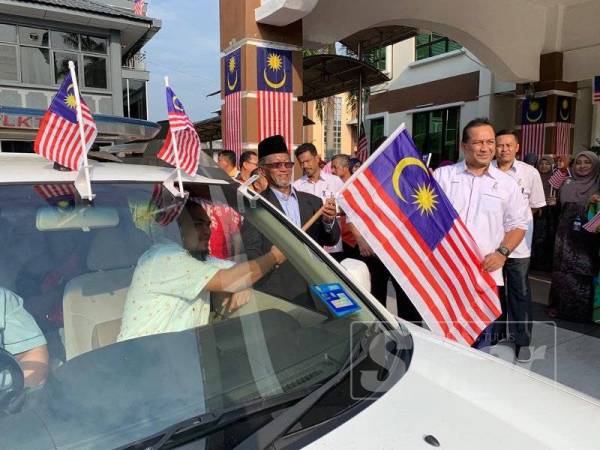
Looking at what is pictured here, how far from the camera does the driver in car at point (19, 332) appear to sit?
146 centimetres

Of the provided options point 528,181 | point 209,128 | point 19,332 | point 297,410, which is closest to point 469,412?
point 297,410

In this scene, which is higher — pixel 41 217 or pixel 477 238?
pixel 41 217

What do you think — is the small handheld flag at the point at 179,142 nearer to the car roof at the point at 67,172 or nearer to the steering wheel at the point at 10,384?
the car roof at the point at 67,172

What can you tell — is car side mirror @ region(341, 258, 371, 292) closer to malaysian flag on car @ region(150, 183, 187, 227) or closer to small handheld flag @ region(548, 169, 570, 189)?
malaysian flag on car @ region(150, 183, 187, 227)

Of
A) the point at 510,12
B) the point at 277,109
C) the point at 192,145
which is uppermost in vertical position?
the point at 510,12

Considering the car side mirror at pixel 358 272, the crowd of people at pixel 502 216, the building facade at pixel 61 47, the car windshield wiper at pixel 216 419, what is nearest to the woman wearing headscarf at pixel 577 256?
the crowd of people at pixel 502 216

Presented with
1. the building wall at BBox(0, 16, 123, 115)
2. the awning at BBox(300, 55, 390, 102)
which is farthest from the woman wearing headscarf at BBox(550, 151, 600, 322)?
the building wall at BBox(0, 16, 123, 115)

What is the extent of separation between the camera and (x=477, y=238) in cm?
341

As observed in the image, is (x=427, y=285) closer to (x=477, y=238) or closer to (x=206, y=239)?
(x=477, y=238)

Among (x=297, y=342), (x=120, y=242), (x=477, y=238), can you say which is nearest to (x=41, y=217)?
(x=120, y=242)

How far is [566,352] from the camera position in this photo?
4.06 m

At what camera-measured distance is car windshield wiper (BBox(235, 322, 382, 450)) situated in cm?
116

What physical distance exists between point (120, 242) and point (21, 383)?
0.63 meters

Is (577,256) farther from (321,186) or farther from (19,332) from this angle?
(19,332)
